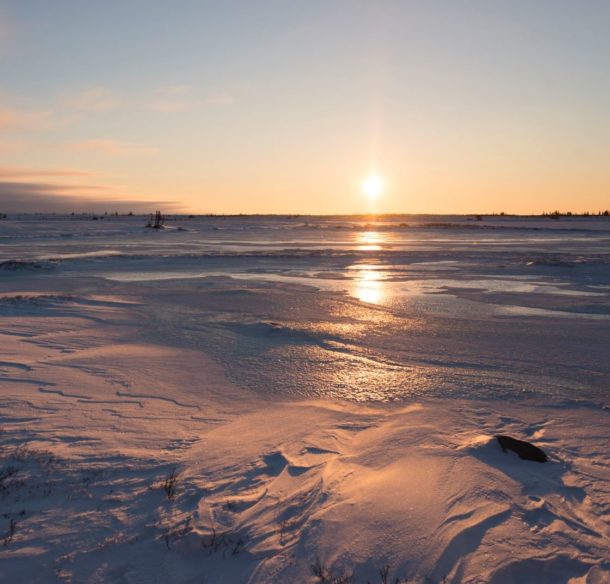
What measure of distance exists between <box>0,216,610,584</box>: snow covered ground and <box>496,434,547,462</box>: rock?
0.26 ft

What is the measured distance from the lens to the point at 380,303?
11.3 metres

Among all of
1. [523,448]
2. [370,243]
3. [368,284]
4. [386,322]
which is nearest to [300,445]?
[523,448]

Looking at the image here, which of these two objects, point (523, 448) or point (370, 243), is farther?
point (370, 243)

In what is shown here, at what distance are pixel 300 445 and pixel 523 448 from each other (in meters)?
1.84

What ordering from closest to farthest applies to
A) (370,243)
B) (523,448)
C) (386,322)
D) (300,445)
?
(523,448)
(300,445)
(386,322)
(370,243)

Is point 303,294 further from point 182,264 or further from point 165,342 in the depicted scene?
point 182,264

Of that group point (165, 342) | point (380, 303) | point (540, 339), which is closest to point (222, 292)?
point (380, 303)

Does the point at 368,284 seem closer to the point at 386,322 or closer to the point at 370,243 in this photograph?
the point at 386,322

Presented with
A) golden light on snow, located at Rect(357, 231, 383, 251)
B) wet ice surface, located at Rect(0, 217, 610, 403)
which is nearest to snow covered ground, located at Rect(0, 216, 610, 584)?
wet ice surface, located at Rect(0, 217, 610, 403)

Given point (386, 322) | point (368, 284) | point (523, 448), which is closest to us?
point (523, 448)

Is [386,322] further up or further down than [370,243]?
further down

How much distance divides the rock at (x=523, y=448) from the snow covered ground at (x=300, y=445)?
3.1 inches

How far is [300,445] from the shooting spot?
437 centimetres

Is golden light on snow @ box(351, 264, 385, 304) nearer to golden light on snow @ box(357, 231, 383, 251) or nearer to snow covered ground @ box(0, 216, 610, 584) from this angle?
snow covered ground @ box(0, 216, 610, 584)
